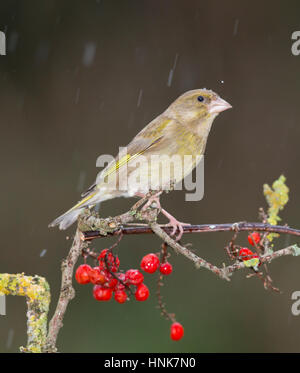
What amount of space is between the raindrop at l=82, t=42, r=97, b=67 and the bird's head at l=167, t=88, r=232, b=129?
293 cm

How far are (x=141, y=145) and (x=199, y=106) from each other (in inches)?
16.8

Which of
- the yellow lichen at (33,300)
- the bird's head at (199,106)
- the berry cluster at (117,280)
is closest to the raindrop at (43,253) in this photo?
the bird's head at (199,106)

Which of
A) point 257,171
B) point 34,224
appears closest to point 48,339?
point 34,224

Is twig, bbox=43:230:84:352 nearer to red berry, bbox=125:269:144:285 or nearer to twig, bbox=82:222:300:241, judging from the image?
twig, bbox=82:222:300:241

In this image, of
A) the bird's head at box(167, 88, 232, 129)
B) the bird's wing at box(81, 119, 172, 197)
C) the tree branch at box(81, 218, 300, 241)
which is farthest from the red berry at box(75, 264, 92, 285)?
the bird's head at box(167, 88, 232, 129)

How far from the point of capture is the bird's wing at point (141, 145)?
115 inches

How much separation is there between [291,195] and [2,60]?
11.1 ft

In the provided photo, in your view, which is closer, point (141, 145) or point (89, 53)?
point (141, 145)

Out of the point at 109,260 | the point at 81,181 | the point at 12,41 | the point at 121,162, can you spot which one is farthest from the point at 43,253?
the point at 109,260

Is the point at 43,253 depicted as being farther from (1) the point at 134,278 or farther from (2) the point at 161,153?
(1) the point at 134,278

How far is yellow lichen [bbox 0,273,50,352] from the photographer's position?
1.35 metres

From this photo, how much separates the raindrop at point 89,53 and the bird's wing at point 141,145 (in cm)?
284

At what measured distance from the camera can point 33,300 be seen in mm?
1370

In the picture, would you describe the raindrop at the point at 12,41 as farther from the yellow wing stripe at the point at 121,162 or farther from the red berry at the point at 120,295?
the red berry at the point at 120,295
